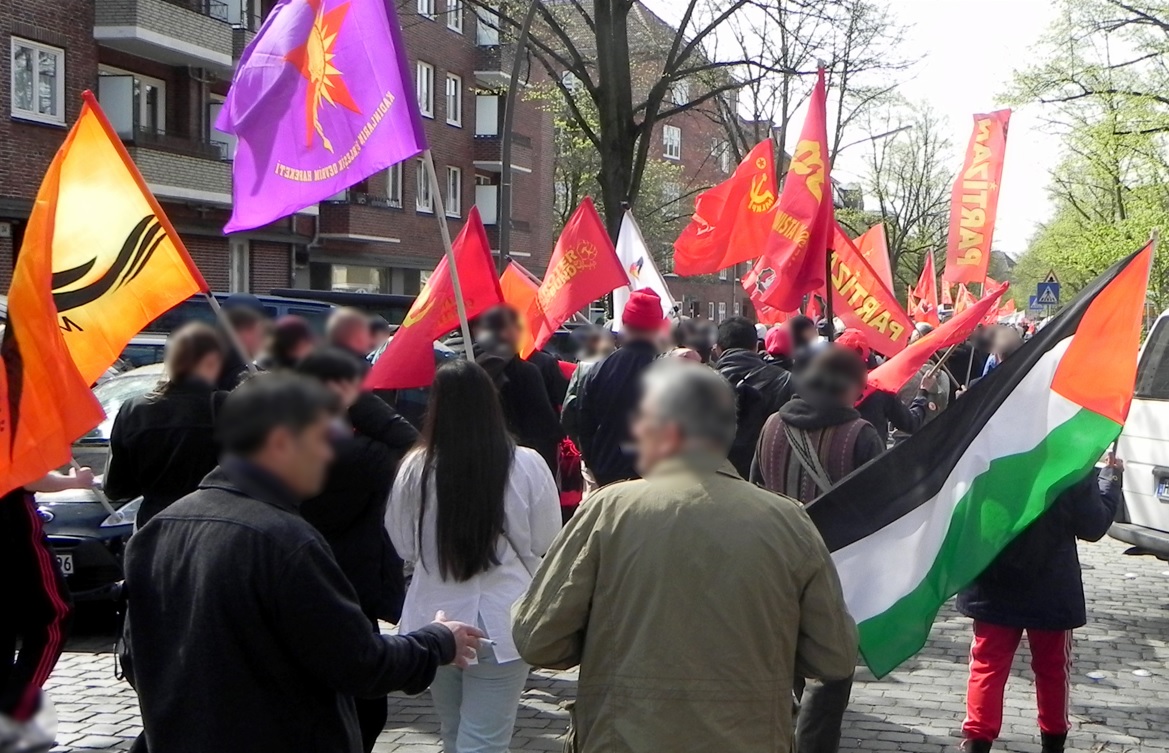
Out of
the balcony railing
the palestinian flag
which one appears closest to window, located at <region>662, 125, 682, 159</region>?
the balcony railing

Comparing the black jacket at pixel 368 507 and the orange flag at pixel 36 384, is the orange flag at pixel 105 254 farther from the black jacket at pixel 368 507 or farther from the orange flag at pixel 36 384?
the black jacket at pixel 368 507

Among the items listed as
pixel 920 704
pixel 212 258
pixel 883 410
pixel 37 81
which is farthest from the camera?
pixel 212 258

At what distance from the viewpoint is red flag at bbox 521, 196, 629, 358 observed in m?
9.67

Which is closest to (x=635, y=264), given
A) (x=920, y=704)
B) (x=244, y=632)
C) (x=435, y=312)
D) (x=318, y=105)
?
(x=435, y=312)

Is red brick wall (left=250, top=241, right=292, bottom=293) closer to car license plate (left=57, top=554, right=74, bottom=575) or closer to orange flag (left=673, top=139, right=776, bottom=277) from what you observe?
orange flag (left=673, top=139, right=776, bottom=277)

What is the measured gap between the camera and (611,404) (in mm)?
6656

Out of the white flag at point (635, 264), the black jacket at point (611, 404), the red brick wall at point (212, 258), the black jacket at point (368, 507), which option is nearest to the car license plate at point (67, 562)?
the black jacket at point (611, 404)

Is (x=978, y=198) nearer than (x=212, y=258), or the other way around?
(x=978, y=198)

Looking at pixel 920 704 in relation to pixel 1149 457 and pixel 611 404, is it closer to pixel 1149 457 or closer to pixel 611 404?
pixel 611 404

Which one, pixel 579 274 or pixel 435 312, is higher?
pixel 579 274

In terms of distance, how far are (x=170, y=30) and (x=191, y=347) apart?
24.6 meters

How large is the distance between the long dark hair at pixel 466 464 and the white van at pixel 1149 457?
223 inches

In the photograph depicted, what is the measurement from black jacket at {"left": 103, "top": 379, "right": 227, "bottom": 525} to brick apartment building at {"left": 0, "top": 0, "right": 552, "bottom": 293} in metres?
13.2

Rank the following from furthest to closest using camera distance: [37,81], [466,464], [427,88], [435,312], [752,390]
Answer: [427,88], [37,81], [752,390], [435,312], [466,464]
